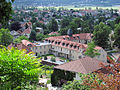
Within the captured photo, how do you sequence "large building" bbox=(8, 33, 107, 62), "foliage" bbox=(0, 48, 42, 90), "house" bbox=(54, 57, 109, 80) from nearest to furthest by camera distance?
1. "foliage" bbox=(0, 48, 42, 90)
2. "house" bbox=(54, 57, 109, 80)
3. "large building" bbox=(8, 33, 107, 62)

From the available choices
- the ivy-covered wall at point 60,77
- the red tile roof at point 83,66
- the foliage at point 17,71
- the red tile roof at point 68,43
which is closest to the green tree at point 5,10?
the foliage at point 17,71

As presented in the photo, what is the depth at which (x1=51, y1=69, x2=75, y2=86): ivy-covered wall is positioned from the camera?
70.5ft

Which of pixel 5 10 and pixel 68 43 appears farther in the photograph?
pixel 68 43

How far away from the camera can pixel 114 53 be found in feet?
142

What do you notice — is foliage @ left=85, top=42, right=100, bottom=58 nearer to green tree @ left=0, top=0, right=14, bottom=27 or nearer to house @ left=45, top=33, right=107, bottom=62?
house @ left=45, top=33, right=107, bottom=62

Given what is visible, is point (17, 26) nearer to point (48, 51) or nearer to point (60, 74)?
point (48, 51)

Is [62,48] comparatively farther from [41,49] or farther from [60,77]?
[60,77]

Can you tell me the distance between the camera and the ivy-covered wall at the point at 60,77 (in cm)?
2150

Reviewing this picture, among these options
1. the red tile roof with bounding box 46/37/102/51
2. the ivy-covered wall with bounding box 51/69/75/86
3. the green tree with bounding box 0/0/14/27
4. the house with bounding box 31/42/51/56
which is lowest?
the house with bounding box 31/42/51/56

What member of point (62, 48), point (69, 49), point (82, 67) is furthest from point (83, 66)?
point (62, 48)

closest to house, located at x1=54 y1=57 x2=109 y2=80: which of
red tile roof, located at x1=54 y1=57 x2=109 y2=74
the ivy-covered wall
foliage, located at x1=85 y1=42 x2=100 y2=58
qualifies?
red tile roof, located at x1=54 y1=57 x2=109 y2=74

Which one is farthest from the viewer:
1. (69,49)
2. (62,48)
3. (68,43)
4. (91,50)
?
(62,48)

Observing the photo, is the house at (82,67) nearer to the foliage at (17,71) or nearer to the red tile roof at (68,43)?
the foliage at (17,71)

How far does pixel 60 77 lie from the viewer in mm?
22453
